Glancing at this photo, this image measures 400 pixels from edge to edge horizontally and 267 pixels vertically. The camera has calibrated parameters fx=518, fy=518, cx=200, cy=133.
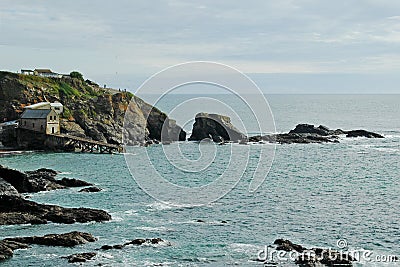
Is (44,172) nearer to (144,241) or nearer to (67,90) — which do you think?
(144,241)

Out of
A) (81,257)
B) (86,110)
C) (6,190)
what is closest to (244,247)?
(81,257)

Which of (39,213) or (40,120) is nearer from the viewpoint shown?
(39,213)

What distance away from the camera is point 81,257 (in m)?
34.5

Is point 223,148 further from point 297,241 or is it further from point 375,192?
point 297,241

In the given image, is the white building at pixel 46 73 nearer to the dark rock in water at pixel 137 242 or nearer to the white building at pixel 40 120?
the white building at pixel 40 120

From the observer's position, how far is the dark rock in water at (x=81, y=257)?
112ft

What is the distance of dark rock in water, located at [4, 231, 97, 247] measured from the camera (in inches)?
1486

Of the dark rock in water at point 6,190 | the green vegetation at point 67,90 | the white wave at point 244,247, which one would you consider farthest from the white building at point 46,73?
the white wave at point 244,247

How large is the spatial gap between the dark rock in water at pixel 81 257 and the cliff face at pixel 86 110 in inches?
2675

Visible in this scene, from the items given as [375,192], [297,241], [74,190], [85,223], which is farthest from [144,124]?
[297,241]

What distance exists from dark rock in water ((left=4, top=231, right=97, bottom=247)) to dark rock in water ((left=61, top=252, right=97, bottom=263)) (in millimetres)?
2778

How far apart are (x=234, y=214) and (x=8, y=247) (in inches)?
818

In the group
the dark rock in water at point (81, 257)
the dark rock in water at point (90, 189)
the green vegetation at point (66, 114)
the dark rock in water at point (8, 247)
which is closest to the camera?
the dark rock in water at point (81, 257)

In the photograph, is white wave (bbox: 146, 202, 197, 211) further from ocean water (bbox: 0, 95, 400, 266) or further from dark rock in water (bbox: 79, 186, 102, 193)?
dark rock in water (bbox: 79, 186, 102, 193)
